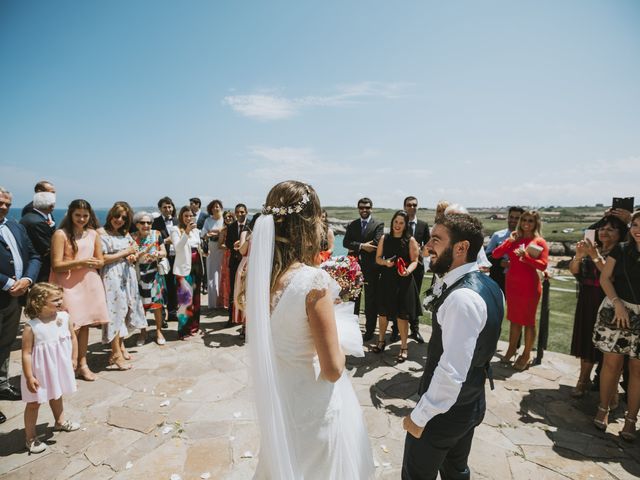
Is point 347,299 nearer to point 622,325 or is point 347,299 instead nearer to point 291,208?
point 291,208

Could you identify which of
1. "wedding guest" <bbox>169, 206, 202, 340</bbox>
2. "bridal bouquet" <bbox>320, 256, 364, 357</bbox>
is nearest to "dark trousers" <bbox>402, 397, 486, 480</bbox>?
"bridal bouquet" <bbox>320, 256, 364, 357</bbox>

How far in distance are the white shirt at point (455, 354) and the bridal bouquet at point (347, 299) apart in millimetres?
518

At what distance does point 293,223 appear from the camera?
6.64 feet

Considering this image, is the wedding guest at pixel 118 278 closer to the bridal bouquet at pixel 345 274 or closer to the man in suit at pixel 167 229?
the man in suit at pixel 167 229

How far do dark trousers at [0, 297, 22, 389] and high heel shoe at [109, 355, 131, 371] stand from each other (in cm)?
121

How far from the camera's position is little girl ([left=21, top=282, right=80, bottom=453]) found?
324 cm

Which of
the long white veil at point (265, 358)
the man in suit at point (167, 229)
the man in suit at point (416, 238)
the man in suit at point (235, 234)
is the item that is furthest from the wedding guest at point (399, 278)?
the man in suit at point (167, 229)

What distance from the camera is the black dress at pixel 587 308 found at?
4445 millimetres

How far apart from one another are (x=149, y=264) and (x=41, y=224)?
1660mm

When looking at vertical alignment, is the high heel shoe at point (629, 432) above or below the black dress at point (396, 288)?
below

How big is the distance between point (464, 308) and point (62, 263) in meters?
4.95

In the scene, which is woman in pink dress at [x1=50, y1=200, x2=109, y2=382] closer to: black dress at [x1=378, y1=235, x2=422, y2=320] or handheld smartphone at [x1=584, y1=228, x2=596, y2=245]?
black dress at [x1=378, y1=235, x2=422, y2=320]

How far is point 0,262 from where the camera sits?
397 centimetres

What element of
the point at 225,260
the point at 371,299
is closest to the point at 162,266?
the point at 225,260
